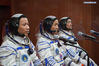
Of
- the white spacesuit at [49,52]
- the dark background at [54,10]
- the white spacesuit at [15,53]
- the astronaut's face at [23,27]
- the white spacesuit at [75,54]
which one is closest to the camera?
the white spacesuit at [15,53]

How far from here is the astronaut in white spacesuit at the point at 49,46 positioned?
2434 mm

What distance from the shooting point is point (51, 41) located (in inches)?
103

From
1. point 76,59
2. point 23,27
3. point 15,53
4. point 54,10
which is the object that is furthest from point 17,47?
point 54,10

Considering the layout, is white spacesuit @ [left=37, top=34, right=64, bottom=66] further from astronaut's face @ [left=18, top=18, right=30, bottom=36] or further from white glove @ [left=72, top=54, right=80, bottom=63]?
astronaut's face @ [left=18, top=18, right=30, bottom=36]

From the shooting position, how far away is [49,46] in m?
2.52

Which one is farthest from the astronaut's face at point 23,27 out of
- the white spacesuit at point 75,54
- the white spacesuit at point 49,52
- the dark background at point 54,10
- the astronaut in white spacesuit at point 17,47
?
the dark background at point 54,10

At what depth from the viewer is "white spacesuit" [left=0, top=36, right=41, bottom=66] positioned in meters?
1.89

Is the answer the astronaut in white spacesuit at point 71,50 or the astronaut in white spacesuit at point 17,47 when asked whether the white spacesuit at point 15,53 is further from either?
the astronaut in white spacesuit at point 71,50

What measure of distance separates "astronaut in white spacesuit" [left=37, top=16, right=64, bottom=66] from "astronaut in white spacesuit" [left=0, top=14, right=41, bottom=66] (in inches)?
8.8

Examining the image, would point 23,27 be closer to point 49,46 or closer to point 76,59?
point 49,46

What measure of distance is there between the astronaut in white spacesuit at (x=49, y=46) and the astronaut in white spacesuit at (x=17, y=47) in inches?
8.8

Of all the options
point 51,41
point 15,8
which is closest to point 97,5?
point 15,8

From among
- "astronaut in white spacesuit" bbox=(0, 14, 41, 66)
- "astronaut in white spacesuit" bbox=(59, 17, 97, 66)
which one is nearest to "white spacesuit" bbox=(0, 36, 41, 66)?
"astronaut in white spacesuit" bbox=(0, 14, 41, 66)

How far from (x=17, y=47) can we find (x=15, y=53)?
78 millimetres
